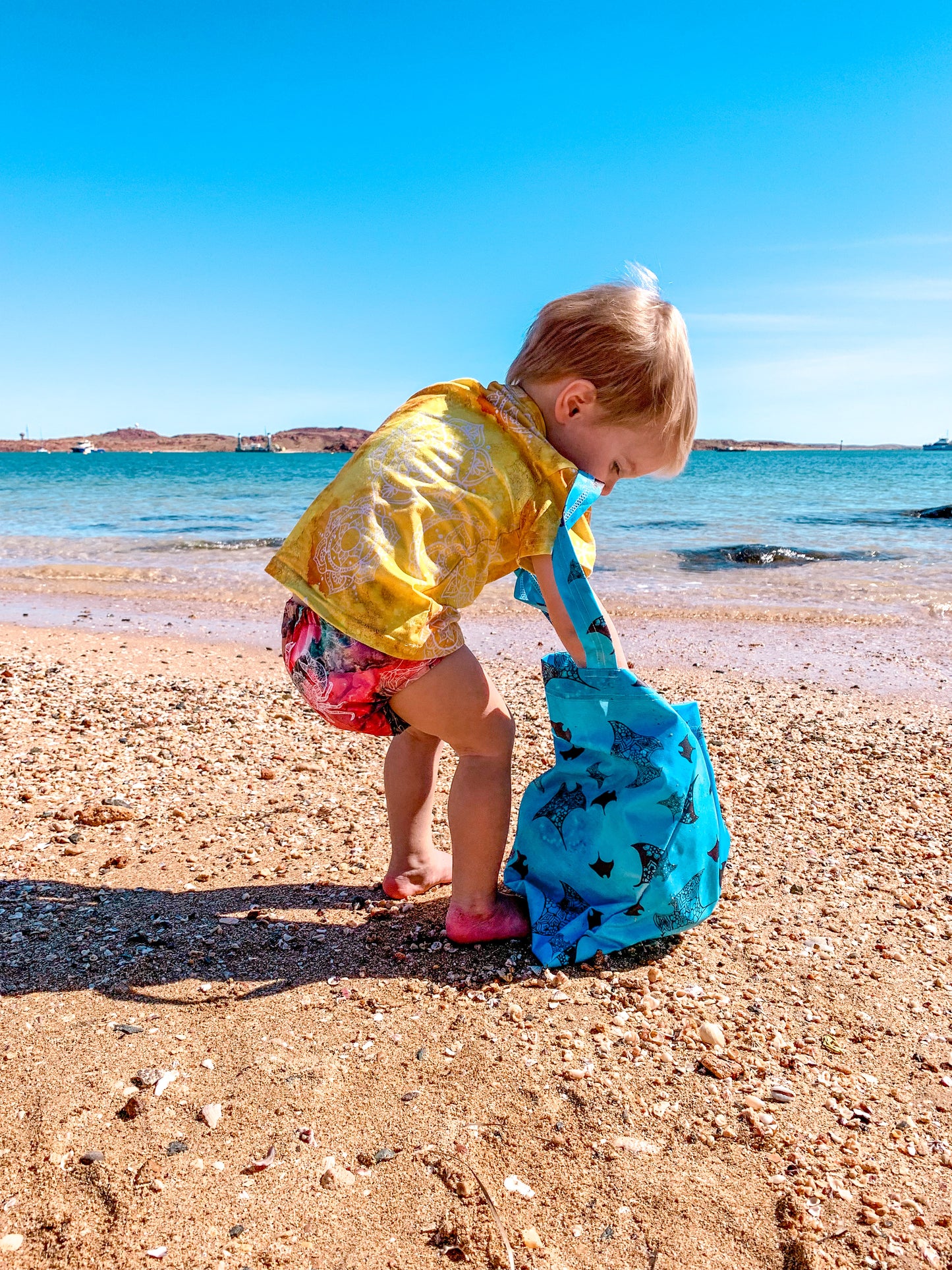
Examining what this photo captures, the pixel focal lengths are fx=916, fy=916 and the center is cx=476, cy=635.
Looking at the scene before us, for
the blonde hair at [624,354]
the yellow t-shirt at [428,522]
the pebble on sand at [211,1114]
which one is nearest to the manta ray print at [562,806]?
the yellow t-shirt at [428,522]

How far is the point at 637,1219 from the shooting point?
1766mm

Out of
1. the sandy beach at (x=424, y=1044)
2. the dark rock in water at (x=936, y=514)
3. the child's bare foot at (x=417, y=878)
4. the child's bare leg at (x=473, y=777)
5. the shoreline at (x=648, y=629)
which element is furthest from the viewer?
the dark rock in water at (x=936, y=514)

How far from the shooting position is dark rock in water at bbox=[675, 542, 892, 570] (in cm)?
1388

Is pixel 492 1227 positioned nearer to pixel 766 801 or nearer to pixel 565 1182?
pixel 565 1182

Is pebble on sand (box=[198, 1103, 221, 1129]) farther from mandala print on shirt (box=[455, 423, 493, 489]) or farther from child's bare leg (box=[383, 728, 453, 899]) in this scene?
mandala print on shirt (box=[455, 423, 493, 489])

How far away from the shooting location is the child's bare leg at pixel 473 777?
2.49 m

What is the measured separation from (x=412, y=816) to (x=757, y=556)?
1277 cm

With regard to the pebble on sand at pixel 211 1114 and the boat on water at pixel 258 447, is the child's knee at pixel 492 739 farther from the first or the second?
the boat on water at pixel 258 447

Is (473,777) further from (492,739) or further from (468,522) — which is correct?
(468,522)

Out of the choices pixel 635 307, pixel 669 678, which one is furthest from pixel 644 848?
pixel 669 678

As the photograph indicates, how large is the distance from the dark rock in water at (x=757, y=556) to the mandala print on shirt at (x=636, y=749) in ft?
35.8

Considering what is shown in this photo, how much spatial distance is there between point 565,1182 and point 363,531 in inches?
60.5

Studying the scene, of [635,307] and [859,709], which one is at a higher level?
[635,307]

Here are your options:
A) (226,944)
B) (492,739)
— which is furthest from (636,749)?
(226,944)
